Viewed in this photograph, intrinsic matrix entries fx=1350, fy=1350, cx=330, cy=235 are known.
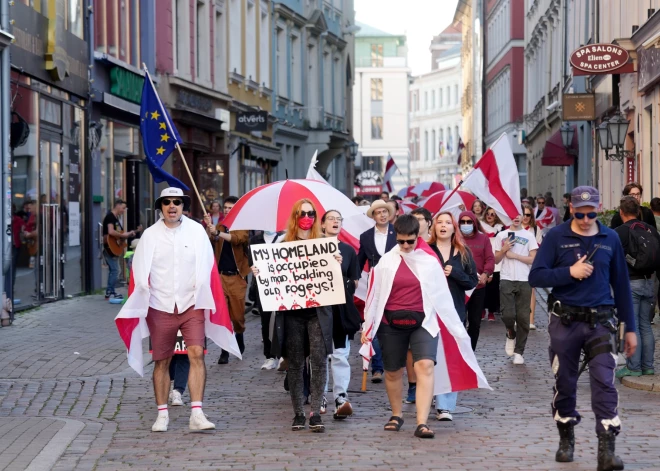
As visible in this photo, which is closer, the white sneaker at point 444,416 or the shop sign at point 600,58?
the white sneaker at point 444,416

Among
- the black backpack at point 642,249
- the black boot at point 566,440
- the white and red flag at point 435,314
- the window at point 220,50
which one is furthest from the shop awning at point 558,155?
the black boot at point 566,440

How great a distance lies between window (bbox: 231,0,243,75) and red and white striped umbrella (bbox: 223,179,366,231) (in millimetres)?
21815

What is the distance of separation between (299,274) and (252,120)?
74.2 ft

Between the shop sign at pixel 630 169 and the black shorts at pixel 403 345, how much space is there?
16.8 m

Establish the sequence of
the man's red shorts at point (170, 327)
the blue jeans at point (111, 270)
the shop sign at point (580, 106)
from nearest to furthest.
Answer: the man's red shorts at point (170, 327) < the blue jeans at point (111, 270) < the shop sign at point (580, 106)

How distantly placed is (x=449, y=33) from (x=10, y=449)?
142 meters

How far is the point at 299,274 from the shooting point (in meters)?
10.2

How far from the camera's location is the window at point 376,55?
123125 mm

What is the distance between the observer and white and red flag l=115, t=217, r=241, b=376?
971 cm

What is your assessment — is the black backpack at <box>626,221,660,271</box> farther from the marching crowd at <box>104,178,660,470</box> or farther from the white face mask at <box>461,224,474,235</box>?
the white face mask at <box>461,224,474,235</box>

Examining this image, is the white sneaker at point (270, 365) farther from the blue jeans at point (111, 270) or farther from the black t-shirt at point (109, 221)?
the black t-shirt at point (109, 221)

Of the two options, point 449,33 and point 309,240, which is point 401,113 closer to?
point 449,33

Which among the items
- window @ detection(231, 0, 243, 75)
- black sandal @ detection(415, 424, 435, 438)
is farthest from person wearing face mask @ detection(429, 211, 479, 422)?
window @ detection(231, 0, 243, 75)

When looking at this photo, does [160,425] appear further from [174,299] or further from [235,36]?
[235,36]
